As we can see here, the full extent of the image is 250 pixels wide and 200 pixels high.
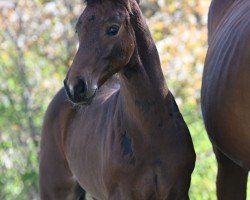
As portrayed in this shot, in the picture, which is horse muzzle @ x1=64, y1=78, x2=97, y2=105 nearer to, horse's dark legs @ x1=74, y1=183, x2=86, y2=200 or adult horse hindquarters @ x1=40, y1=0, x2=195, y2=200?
adult horse hindquarters @ x1=40, y1=0, x2=195, y2=200

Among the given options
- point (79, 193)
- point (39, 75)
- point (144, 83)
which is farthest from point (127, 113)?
point (39, 75)

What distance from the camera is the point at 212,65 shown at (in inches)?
156

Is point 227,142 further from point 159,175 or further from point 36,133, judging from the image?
point 36,133

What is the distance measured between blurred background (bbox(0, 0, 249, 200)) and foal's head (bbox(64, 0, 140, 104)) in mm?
2423

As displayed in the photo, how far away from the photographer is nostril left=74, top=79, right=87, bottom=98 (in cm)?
351

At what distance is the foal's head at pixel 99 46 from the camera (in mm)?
3555

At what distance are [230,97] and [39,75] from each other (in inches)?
132

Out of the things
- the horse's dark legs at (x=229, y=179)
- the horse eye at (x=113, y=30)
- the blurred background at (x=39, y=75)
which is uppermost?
the horse eye at (x=113, y=30)

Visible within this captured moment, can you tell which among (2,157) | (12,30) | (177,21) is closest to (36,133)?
(2,157)

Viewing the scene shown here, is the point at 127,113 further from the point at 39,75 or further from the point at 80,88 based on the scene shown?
the point at 39,75

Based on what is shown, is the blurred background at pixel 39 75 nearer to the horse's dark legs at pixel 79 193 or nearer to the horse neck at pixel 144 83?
the horse's dark legs at pixel 79 193

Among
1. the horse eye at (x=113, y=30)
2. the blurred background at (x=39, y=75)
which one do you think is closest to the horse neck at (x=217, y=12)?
the horse eye at (x=113, y=30)

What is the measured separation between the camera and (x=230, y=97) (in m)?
3.62

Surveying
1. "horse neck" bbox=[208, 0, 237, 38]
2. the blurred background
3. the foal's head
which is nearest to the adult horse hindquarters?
the foal's head
